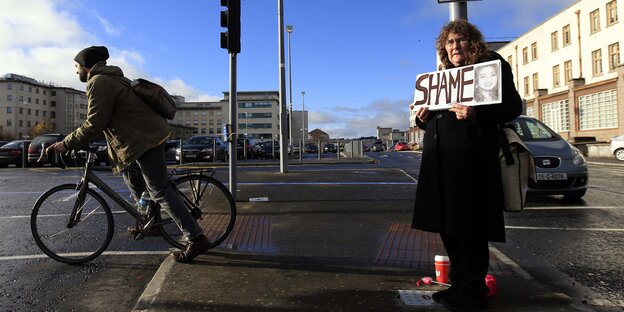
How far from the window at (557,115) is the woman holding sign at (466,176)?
44430 mm

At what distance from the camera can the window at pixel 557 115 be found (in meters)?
42.2

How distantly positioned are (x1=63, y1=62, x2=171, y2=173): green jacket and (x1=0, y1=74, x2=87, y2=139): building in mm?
130458

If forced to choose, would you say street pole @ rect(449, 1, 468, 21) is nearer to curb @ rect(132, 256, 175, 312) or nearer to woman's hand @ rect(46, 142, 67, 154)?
curb @ rect(132, 256, 175, 312)

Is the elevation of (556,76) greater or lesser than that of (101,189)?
greater

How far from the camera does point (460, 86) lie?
3045mm

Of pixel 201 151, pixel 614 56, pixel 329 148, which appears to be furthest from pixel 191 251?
pixel 329 148

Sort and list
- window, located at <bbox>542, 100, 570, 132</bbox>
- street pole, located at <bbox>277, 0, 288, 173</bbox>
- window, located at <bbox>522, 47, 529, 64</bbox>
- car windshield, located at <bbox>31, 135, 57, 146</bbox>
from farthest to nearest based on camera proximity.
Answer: window, located at <bbox>522, 47, 529, 64</bbox> → window, located at <bbox>542, 100, 570, 132</bbox> → car windshield, located at <bbox>31, 135, 57, 146</bbox> → street pole, located at <bbox>277, 0, 288, 173</bbox>

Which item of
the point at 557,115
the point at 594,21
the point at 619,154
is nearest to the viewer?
the point at 619,154

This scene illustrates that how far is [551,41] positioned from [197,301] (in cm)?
5145

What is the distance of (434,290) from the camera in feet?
11.3

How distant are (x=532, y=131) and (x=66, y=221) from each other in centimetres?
833

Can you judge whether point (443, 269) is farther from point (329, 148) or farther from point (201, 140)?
point (329, 148)

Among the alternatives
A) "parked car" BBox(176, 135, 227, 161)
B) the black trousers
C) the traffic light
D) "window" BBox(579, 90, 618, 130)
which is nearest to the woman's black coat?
the black trousers

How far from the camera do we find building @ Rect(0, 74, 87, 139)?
12012 cm
